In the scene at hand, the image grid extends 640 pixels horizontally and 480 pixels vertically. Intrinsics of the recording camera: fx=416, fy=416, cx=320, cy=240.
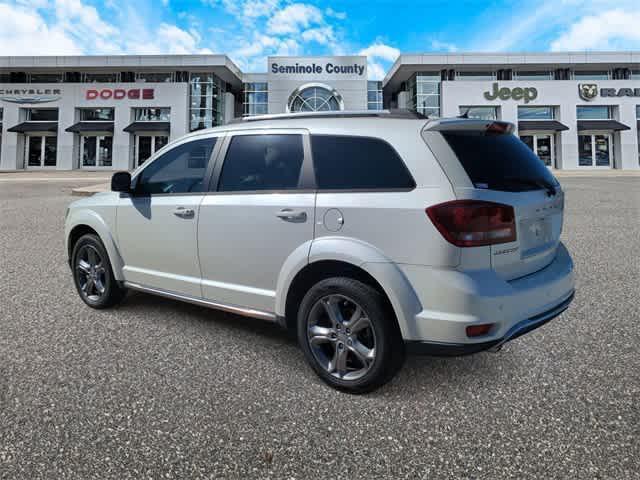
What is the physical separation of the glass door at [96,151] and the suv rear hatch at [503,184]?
43.2 metres

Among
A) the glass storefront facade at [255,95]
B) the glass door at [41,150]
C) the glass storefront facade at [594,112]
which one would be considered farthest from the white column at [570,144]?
the glass door at [41,150]

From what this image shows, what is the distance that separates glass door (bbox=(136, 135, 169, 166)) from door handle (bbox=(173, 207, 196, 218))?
1575 inches

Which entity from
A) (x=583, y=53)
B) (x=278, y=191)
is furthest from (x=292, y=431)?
(x=583, y=53)

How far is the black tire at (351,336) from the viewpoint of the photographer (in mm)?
2381

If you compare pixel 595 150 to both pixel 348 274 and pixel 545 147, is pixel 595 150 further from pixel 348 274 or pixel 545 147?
pixel 348 274

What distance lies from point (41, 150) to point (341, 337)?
47.9m

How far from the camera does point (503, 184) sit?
244 cm

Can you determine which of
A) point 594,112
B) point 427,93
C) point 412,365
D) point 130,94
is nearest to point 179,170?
point 412,365

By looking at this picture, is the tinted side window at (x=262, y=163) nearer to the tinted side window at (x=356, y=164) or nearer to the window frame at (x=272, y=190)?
the window frame at (x=272, y=190)

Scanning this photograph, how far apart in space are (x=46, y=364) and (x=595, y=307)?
4.81 m

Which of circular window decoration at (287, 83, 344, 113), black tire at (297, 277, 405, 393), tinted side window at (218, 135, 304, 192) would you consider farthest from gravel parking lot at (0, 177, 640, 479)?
circular window decoration at (287, 83, 344, 113)

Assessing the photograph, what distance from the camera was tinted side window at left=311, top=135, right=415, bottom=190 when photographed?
8.09ft

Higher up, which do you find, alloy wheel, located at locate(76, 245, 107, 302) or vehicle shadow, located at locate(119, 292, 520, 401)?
alloy wheel, located at locate(76, 245, 107, 302)

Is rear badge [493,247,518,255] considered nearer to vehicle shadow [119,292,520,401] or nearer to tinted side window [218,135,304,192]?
vehicle shadow [119,292,520,401]
